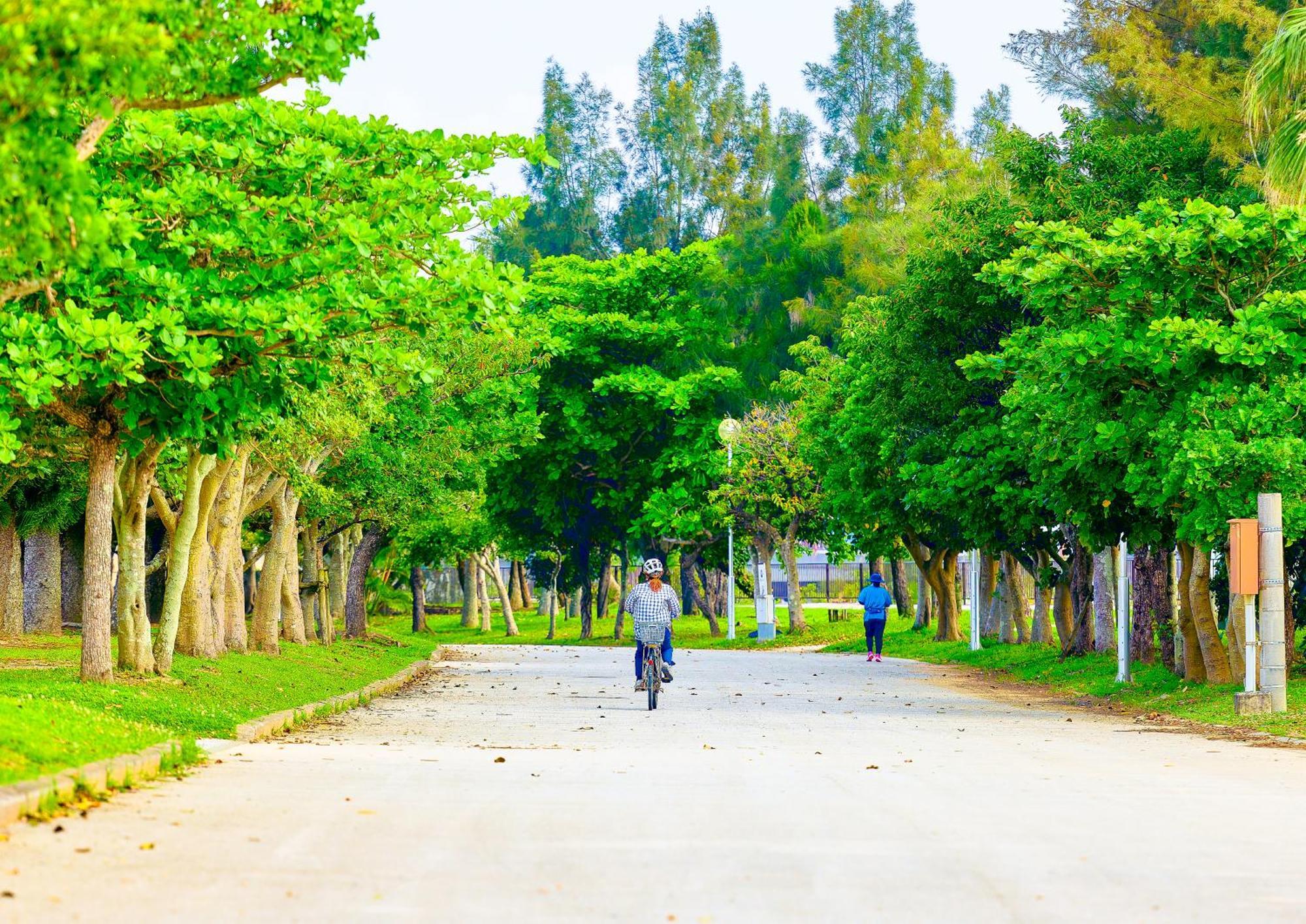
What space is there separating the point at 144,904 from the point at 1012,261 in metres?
16.8

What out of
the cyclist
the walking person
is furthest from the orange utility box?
the walking person

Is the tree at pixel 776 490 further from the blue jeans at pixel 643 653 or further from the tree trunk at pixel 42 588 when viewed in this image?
the blue jeans at pixel 643 653

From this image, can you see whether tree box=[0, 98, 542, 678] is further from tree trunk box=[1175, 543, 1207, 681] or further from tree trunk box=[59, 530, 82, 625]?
tree trunk box=[59, 530, 82, 625]

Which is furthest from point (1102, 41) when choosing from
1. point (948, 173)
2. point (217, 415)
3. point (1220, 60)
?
point (948, 173)

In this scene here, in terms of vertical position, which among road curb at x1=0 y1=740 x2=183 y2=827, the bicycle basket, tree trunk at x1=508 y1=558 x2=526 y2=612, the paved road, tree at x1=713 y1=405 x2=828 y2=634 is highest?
tree at x1=713 y1=405 x2=828 y2=634

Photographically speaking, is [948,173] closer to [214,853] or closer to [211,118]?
[211,118]

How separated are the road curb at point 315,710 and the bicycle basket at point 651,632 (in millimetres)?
3772

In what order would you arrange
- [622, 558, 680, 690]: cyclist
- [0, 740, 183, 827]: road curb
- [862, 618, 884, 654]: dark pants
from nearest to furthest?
1. [0, 740, 183, 827]: road curb
2. [622, 558, 680, 690]: cyclist
3. [862, 618, 884, 654]: dark pants

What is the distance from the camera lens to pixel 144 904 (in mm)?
7152

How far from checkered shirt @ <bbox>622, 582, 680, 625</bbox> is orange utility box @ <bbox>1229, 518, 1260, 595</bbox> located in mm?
6476

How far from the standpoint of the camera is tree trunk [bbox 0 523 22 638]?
118 ft

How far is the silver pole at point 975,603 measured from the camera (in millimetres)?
36719

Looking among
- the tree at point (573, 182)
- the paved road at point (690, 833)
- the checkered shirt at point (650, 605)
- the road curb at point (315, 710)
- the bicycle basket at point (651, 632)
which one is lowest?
the road curb at point (315, 710)

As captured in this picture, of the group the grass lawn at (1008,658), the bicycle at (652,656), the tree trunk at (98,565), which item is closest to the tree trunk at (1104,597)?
the grass lawn at (1008,658)
